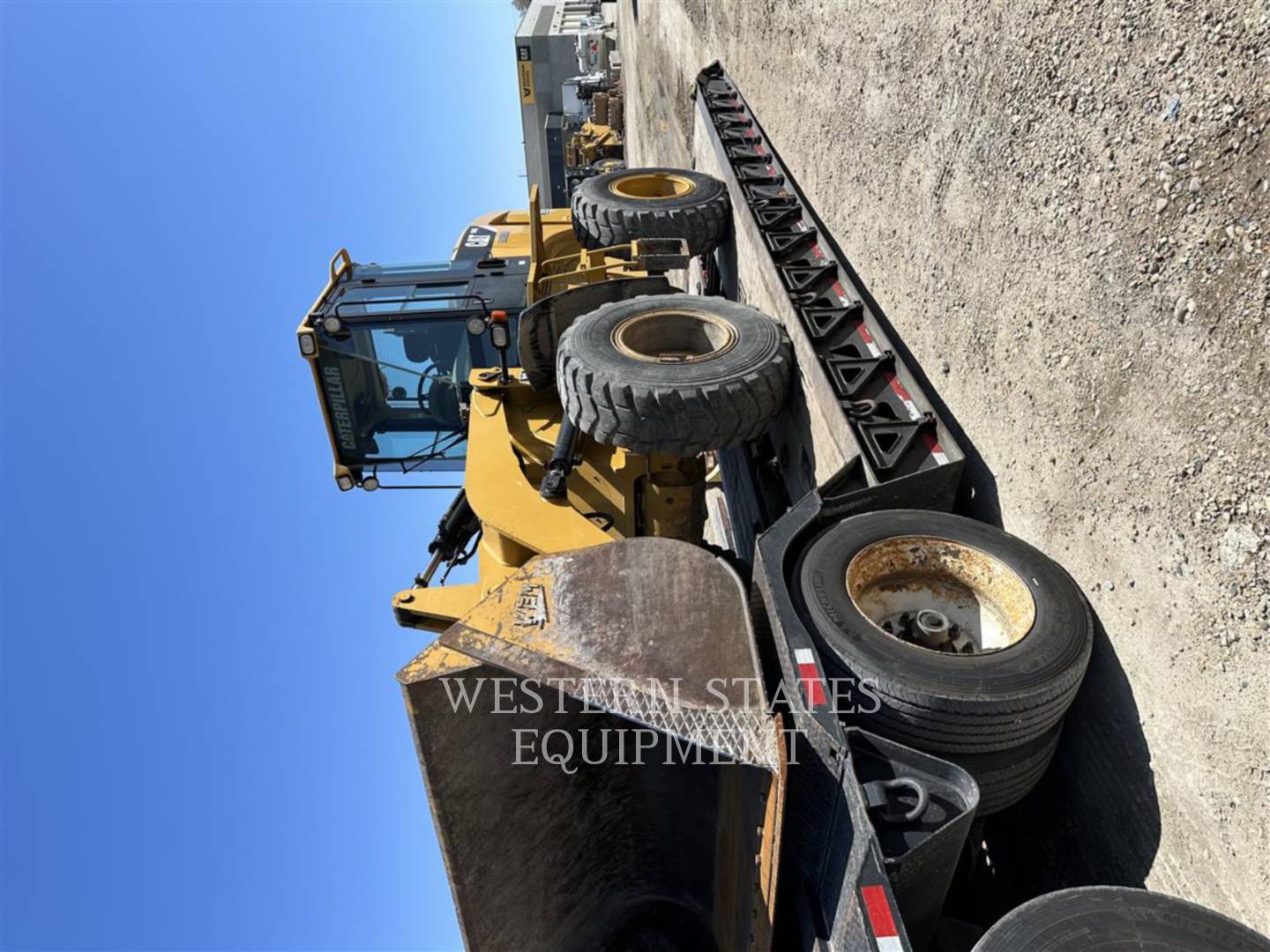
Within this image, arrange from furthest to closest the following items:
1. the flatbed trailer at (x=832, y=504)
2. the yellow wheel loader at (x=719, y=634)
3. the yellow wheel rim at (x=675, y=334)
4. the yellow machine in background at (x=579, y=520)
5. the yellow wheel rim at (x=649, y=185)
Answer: the yellow wheel rim at (x=649, y=185) < the yellow wheel rim at (x=675, y=334) < the yellow machine in background at (x=579, y=520) < the yellow wheel loader at (x=719, y=634) < the flatbed trailer at (x=832, y=504)

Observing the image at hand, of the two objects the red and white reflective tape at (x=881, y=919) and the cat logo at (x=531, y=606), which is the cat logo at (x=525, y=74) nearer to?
the cat logo at (x=531, y=606)

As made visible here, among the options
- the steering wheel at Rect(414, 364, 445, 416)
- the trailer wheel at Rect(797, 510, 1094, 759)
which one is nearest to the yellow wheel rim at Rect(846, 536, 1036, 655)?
the trailer wheel at Rect(797, 510, 1094, 759)

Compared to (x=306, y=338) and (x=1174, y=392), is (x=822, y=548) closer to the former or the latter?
(x=1174, y=392)

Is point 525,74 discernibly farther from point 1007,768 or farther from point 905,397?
point 1007,768

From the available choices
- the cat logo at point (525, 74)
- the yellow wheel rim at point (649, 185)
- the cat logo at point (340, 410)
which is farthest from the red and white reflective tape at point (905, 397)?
the cat logo at point (525, 74)

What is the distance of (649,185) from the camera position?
6555 mm

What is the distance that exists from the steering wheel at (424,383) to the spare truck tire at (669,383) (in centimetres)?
160

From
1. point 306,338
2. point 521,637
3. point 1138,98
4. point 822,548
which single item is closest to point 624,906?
point 521,637

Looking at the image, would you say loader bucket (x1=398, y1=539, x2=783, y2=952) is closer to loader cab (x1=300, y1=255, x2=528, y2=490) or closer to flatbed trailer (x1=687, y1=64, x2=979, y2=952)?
flatbed trailer (x1=687, y1=64, x2=979, y2=952)

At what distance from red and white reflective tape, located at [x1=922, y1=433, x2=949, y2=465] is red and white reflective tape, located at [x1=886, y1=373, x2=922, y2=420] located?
89 millimetres

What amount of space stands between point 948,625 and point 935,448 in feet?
3.26

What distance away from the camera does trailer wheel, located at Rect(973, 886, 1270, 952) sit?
63.4 inches

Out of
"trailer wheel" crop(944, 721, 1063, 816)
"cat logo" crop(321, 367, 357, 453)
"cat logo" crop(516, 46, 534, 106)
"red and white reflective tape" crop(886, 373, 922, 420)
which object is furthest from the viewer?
"cat logo" crop(516, 46, 534, 106)

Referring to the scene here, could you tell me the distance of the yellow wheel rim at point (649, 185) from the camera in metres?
6.38
